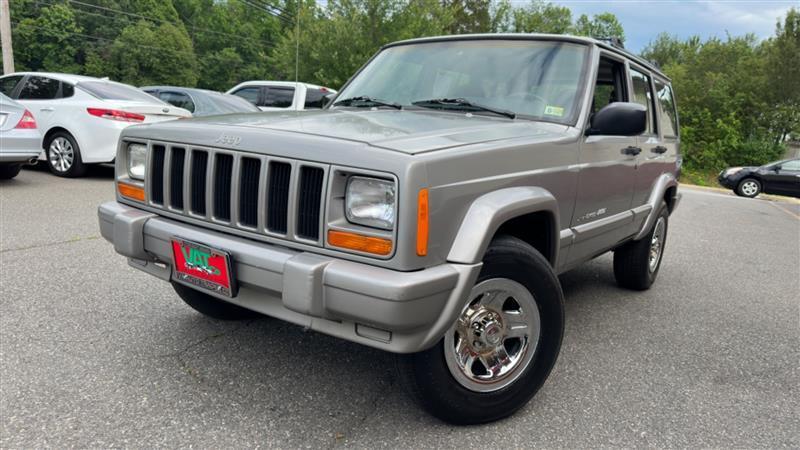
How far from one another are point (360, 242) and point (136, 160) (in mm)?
1509

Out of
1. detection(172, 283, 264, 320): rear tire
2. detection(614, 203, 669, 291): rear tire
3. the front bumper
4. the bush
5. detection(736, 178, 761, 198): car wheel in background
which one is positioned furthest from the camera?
the bush

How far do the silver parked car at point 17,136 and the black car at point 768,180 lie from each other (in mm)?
17901

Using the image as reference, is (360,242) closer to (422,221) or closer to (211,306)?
(422,221)

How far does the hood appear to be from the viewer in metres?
2.17

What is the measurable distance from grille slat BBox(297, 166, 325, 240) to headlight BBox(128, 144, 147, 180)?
113 cm

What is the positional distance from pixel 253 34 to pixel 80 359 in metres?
68.0

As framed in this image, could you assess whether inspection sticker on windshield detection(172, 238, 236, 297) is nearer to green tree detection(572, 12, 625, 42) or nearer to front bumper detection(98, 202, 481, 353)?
front bumper detection(98, 202, 481, 353)

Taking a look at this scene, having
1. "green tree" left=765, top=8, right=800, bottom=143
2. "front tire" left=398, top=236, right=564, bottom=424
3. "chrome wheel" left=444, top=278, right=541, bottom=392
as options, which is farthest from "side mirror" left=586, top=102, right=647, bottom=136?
"green tree" left=765, top=8, right=800, bottom=143

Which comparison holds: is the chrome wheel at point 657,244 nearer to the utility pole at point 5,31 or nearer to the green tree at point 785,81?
the utility pole at point 5,31

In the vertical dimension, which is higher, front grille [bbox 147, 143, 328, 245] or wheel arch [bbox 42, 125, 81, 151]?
front grille [bbox 147, 143, 328, 245]

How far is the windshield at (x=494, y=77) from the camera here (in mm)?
3074

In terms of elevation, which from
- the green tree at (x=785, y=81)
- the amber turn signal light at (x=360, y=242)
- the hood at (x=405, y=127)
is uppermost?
the green tree at (x=785, y=81)

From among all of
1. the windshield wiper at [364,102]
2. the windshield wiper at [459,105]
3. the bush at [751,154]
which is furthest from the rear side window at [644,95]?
the bush at [751,154]

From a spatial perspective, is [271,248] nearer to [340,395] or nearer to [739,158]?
[340,395]
